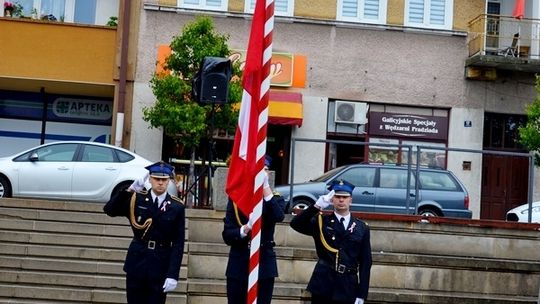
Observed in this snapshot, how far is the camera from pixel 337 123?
84.1 ft

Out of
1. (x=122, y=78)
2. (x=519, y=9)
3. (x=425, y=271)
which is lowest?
(x=425, y=271)

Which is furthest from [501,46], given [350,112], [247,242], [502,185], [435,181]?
[247,242]

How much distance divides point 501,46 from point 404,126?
3.68 m

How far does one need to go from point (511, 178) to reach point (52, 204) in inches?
315

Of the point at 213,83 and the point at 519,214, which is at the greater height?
the point at 213,83

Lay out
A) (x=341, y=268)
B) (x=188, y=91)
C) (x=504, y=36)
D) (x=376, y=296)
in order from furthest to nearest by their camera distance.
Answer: (x=504, y=36), (x=188, y=91), (x=376, y=296), (x=341, y=268)

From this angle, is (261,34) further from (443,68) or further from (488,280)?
(443,68)

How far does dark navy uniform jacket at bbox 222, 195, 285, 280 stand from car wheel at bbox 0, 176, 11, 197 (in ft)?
33.8

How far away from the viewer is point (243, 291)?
27.8 ft

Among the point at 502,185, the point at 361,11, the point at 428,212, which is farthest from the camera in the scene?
the point at 361,11

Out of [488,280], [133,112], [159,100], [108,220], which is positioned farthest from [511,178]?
[133,112]

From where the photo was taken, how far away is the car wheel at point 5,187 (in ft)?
58.1

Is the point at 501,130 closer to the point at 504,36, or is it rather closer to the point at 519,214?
the point at 504,36

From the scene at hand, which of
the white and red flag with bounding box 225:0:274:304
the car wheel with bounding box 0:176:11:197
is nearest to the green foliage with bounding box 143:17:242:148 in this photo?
the car wheel with bounding box 0:176:11:197
